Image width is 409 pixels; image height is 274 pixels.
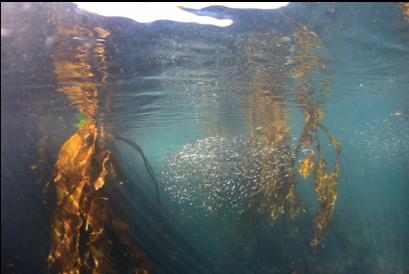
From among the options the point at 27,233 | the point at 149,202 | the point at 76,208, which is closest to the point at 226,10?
the point at 76,208

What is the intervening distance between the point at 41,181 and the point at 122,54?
5.00m

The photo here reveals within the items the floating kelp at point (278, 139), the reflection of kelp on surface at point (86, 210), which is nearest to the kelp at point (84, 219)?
the reflection of kelp on surface at point (86, 210)

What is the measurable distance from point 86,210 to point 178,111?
15682 mm

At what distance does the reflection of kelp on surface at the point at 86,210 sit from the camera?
7.66 m

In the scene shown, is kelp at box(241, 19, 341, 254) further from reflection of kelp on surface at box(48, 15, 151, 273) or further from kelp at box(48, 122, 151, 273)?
kelp at box(48, 122, 151, 273)

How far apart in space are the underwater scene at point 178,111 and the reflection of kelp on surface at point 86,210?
0.03 metres

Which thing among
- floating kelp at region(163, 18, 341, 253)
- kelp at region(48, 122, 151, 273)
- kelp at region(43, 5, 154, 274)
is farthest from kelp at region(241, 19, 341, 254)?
kelp at region(48, 122, 151, 273)

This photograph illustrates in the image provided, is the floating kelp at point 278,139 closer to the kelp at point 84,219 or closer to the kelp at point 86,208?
the kelp at point 86,208

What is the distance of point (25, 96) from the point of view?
547 inches

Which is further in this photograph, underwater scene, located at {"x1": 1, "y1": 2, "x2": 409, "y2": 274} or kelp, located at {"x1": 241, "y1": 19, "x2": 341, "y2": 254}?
kelp, located at {"x1": 241, "y1": 19, "x2": 341, "y2": 254}

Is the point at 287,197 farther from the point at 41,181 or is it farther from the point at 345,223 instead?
the point at 345,223

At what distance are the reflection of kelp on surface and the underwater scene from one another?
0.03 meters

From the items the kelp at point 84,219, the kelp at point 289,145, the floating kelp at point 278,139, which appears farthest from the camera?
the floating kelp at point 278,139

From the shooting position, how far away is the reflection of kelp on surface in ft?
25.1
